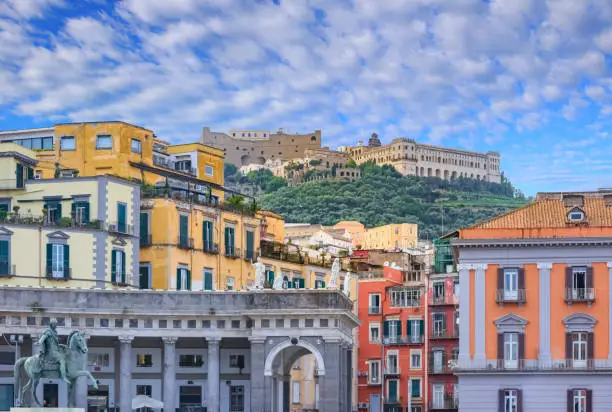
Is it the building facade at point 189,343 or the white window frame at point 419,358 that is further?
the white window frame at point 419,358

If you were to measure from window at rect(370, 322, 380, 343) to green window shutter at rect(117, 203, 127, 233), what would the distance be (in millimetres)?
28552

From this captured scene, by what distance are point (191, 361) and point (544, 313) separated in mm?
20678

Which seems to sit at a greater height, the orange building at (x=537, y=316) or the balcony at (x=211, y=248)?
the balcony at (x=211, y=248)

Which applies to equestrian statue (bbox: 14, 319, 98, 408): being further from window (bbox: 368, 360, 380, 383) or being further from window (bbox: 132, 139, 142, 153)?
window (bbox: 368, 360, 380, 383)

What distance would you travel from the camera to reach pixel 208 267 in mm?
100188

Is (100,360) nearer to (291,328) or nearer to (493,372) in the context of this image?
(291,328)

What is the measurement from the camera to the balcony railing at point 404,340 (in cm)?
11519

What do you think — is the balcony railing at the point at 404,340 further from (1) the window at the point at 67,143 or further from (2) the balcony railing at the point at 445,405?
(1) the window at the point at 67,143

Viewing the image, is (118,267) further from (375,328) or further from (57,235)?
(375,328)

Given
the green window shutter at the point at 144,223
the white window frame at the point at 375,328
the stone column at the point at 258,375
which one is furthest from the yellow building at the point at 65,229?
the white window frame at the point at 375,328

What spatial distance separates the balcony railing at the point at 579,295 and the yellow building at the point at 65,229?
2562 cm

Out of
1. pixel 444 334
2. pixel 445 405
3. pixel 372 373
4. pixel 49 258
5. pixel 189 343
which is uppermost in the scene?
pixel 49 258

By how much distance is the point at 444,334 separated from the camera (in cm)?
11306

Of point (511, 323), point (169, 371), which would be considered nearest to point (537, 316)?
point (511, 323)
